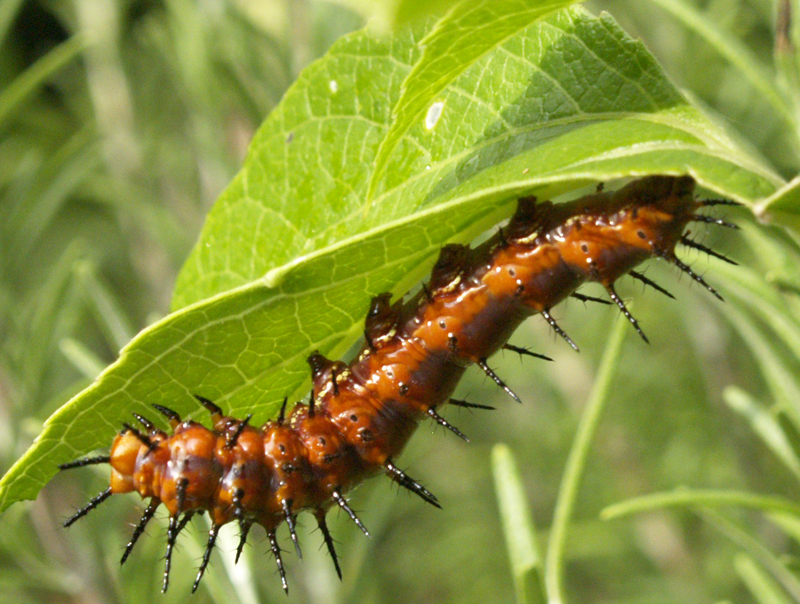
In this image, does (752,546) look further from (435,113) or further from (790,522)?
(435,113)

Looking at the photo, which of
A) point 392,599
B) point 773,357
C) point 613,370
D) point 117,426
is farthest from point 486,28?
point 392,599

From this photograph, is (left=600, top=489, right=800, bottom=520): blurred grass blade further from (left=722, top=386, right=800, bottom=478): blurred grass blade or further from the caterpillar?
the caterpillar

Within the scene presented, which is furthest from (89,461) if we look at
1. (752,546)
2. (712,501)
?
(752,546)

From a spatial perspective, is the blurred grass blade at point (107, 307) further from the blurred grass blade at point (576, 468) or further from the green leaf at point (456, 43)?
the green leaf at point (456, 43)

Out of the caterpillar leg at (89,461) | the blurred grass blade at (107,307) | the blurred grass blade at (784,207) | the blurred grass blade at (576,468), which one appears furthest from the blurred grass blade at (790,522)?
the blurred grass blade at (107,307)

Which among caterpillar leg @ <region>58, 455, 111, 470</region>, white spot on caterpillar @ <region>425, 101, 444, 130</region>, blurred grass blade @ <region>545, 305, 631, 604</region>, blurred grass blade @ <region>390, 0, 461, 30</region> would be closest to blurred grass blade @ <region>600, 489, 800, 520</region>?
blurred grass blade @ <region>545, 305, 631, 604</region>

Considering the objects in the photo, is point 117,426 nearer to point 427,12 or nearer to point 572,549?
point 427,12

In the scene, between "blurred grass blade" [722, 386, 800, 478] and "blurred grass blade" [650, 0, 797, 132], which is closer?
"blurred grass blade" [650, 0, 797, 132]
